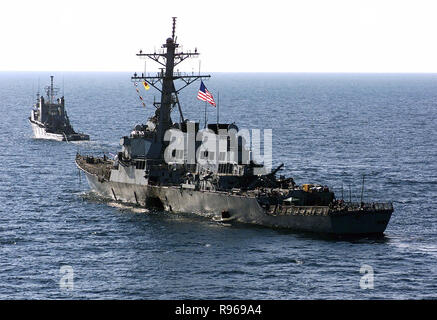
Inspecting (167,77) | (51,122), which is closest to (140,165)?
(167,77)

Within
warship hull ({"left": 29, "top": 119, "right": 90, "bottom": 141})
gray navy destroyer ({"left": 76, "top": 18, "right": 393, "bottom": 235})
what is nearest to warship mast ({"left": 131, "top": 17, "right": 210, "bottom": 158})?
gray navy destroyer ({"left": 76, "top": 18, "right": 393, "bottom": 235})

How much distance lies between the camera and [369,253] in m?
54.3

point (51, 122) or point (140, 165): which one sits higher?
point (51, 122)

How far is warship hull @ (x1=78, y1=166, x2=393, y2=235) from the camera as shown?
5853 cm

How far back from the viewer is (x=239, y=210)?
63594 mm

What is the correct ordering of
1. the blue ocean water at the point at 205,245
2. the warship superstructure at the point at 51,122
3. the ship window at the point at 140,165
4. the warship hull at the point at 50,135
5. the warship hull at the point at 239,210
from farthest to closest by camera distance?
the warship superstructure at the point at 51,122
the warship hull at the point at 50,135
the ship window at the point at 140,165
the warship hull at the point at 239,210
the blue ocean water at the point at 205,245

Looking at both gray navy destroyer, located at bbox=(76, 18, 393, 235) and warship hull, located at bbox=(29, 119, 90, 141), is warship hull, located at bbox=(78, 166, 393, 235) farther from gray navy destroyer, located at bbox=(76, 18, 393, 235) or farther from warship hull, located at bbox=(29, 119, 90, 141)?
warship hull, located at bbox=(29, 119, 90, 141)

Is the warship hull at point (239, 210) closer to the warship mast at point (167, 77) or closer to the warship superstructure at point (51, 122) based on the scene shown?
the warship mast at point (167, 77)

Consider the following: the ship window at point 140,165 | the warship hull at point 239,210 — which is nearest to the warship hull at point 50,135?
the warship hull at point 239,210

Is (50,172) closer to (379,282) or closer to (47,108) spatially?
(47,108)

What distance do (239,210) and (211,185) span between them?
4.03m

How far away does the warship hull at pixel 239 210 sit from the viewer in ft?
192

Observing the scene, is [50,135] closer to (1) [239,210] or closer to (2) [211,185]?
(2) [211,185]

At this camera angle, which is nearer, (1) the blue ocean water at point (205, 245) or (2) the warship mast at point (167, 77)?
(1) the blue ocean water at point (205, 245)
